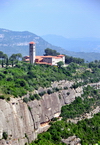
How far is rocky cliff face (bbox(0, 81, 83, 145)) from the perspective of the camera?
23441 mm

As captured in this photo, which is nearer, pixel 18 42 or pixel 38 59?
pixel 38 59

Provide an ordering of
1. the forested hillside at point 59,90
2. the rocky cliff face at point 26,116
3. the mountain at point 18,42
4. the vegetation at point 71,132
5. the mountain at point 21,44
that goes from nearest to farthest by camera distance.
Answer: the rocky cliff face at point 26,116
the vegetation at point 71,132
the forested hillside at point 59,90
the mountain at point 21,44
the mountain at point 18,42

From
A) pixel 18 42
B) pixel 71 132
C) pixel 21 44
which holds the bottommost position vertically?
pixel 71 132

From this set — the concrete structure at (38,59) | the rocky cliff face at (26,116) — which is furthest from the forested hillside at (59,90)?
the concrete structure at (38,59)

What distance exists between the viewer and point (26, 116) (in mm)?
26078

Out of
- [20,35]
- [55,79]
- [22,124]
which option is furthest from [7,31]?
[22,124]

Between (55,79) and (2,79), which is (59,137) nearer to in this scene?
(2,79)

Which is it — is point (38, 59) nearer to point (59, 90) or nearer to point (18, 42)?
point (59, 90)

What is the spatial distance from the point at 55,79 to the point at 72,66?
1227 cm

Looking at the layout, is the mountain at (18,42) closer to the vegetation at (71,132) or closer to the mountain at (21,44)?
the mountain at (21,44)

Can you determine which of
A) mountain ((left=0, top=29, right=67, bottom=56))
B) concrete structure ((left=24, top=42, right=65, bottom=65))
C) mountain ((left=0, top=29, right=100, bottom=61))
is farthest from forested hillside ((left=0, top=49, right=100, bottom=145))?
mountain ((left=0, top=29, right=67, bottom=56))

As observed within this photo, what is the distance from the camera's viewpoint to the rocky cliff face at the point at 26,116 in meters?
23.4

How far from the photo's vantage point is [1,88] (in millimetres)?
27391

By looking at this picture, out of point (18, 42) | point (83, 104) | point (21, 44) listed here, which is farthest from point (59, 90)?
point (18, 42)
